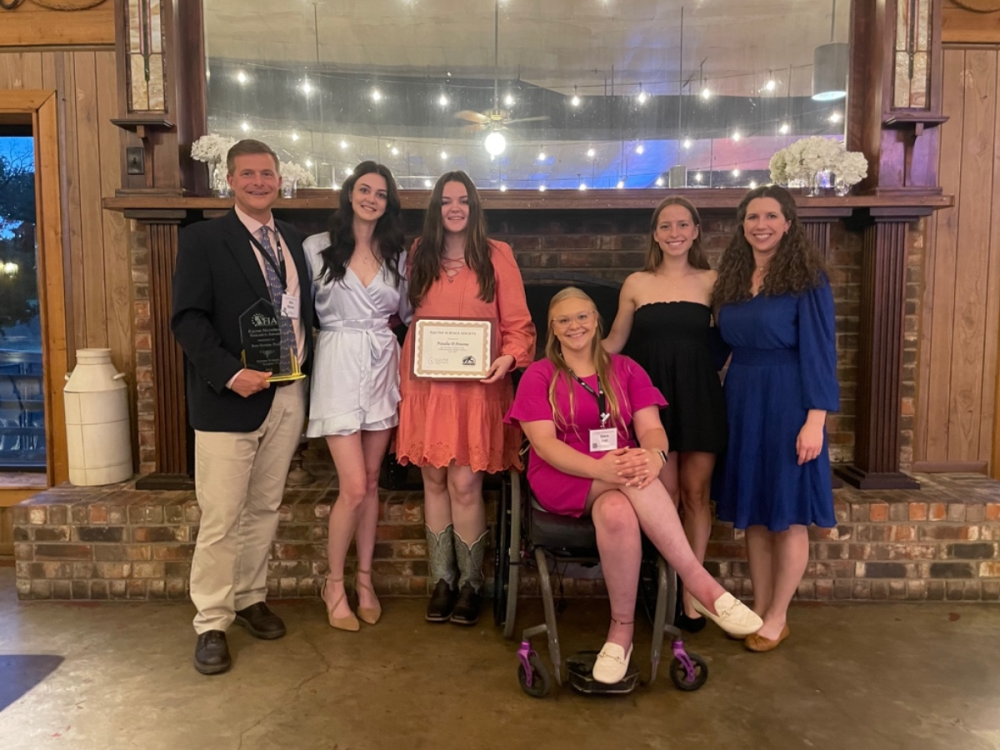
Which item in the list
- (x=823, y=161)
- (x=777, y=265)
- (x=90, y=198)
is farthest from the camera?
(x=90, y=198)

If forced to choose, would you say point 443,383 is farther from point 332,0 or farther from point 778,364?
point 332,0

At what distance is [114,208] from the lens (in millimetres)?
2990

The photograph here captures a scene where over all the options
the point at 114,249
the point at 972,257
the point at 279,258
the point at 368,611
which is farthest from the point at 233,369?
the point at 972,257

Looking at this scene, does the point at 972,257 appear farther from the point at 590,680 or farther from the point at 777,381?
the point at 590,680

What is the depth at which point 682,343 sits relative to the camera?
2.45m

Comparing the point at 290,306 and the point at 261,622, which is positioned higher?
the point at 290,306

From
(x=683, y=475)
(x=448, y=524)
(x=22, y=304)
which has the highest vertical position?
(x=22, y=304)

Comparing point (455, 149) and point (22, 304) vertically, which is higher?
point (455, 149)

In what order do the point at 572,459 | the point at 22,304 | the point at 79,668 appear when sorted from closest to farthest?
the point at 572,459, the point at 79,668, the point at 22,304

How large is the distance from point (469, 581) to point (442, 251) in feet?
3.98

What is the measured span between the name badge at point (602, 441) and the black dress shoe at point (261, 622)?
131cm

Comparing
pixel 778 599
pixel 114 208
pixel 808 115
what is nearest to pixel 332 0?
pixel 114 208

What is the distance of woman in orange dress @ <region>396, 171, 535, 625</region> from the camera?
8.06 feet

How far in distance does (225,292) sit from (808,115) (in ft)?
8.73
